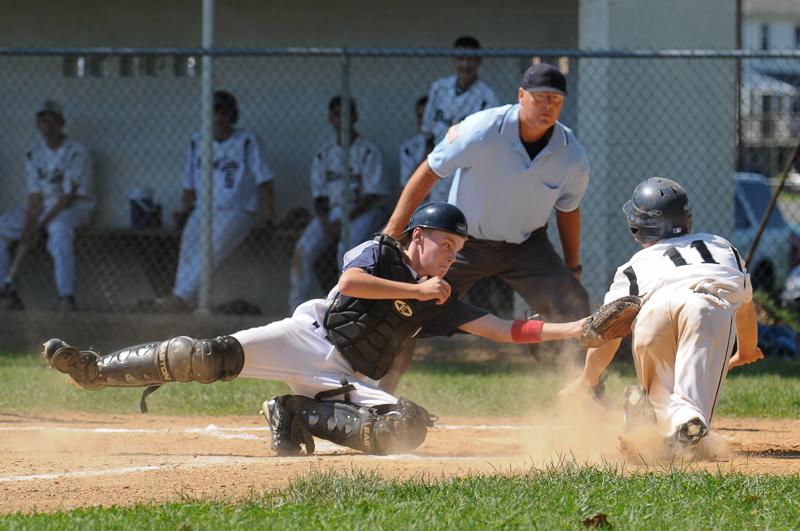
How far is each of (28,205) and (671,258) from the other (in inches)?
285

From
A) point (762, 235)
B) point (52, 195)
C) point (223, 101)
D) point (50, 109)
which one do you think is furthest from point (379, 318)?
point (762, 235)

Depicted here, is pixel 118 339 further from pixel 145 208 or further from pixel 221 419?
pixel 221 419

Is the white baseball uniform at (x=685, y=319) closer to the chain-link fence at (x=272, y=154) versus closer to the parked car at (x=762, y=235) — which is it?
the chain-link fence at (x=272, y=154)

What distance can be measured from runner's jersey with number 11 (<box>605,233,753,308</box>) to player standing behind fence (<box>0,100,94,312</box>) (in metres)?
6.50

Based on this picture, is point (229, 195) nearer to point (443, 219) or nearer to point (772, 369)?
point (443, 219)

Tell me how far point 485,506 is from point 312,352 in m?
1.55

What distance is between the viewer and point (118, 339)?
8.25 m

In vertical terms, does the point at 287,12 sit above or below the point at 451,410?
above

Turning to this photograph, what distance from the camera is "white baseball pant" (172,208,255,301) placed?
8.44 metres

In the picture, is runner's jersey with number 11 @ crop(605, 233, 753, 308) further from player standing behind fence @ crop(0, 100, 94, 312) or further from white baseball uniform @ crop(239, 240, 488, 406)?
player standing behind fence @ crop(0, 100, 94, 312)

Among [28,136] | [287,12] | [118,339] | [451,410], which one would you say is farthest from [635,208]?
[28,136]

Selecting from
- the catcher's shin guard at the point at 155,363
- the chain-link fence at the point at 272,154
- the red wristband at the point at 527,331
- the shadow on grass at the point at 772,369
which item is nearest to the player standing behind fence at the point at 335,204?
the chain-link fence at the point at 272,154

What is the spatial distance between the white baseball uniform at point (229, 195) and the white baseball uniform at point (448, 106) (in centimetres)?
189

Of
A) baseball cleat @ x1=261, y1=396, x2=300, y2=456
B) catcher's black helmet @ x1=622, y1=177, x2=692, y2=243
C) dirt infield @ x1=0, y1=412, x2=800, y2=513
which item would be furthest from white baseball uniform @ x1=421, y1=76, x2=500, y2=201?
baseball cleat @ x1=261, y1=396, x2=300, y2=456
